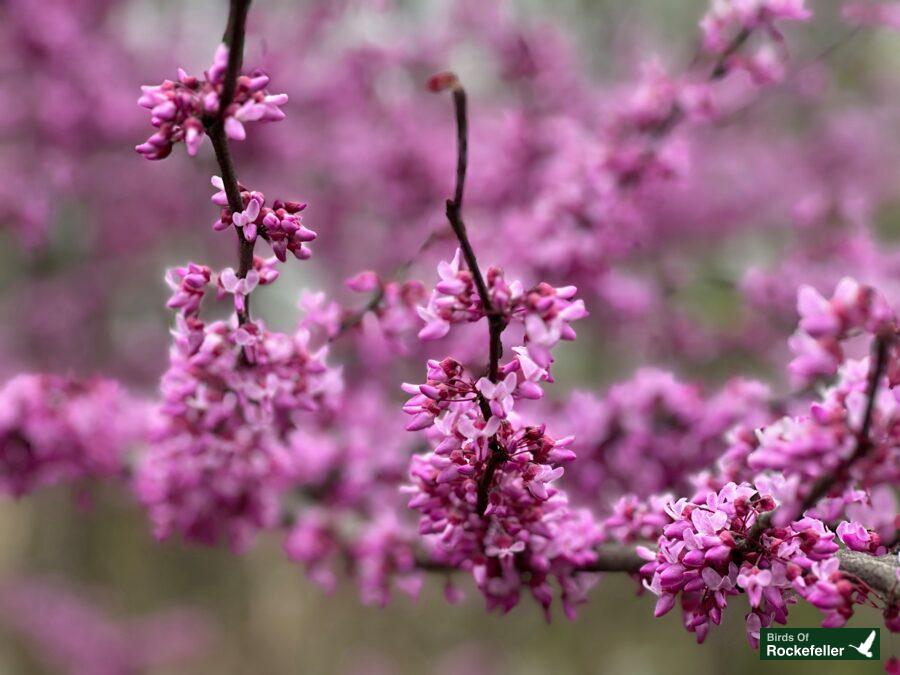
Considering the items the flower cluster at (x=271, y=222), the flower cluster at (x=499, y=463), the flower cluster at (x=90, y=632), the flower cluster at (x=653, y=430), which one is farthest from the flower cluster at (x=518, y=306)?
the flower cluster at (x=90, y=632)

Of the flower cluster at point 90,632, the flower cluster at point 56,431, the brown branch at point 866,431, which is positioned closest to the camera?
the brown branch at point 866,431

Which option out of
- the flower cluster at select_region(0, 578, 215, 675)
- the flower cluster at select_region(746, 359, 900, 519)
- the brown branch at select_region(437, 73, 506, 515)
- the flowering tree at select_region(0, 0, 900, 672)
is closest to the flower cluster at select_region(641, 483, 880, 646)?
the flowering tree at select_region(0, 0, 900, 672)

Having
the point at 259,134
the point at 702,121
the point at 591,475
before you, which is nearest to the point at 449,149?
the point at 259,134

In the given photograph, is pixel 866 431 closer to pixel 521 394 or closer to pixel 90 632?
pixel 521 394

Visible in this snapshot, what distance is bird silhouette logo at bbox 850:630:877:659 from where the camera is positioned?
1.38 metres

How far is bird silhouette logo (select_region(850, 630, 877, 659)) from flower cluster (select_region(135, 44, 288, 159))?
129 centimetres

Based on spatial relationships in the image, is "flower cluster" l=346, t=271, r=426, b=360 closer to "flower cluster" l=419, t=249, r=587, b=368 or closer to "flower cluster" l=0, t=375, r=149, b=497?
"flower cluster" l=419, t=249, r=587, b=368

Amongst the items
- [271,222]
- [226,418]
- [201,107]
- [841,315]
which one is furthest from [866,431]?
[226,418]

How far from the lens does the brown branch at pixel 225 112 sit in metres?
1.04

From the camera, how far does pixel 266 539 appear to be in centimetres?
606

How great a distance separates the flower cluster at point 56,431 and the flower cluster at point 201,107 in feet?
3.19

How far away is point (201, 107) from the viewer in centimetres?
113

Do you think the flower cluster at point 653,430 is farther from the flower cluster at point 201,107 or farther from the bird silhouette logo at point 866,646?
the flower cluster at point 201,107

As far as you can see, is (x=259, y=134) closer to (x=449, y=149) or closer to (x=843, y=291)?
(x=449, y=149)
